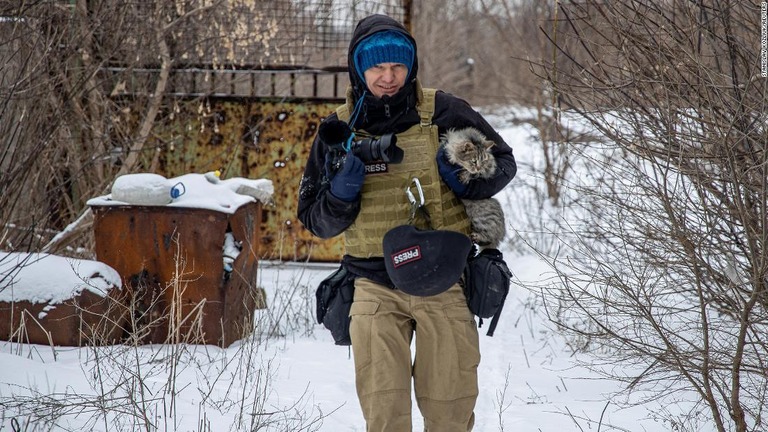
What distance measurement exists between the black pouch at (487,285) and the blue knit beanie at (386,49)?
0.80 metres

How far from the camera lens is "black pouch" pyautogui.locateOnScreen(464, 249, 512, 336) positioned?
314cm

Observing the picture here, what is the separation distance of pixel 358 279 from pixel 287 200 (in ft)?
16.3

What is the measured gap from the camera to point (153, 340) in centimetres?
541

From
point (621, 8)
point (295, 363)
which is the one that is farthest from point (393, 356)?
point (295, 363)

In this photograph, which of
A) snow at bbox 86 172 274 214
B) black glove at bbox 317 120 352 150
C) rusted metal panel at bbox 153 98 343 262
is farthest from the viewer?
rusted metal panel at bbox 153 98 343 262

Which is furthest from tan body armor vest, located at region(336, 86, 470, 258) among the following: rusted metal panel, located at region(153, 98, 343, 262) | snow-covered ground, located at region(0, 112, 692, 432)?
rusted metal panel, located at region(153, 98, 343, 262)

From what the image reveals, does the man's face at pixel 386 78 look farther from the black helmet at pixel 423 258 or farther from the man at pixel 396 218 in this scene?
the black helmet at pixel 423 258

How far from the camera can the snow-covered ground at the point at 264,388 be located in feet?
11.6

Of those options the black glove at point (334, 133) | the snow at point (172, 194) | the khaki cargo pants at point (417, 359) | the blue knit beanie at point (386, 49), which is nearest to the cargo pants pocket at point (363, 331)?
the khaki cargo pants at point (417, 359)

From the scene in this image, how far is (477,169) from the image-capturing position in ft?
10.0

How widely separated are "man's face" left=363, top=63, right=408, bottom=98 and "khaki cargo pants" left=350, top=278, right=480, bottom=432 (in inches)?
30.1

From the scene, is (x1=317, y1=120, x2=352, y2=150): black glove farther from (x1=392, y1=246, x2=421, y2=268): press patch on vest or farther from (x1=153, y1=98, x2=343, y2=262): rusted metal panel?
(x1=153, y1=98, x2=343, y2=262): rusted metal panel

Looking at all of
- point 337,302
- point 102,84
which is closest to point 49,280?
point 337,302

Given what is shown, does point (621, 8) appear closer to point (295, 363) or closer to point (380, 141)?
point (380, 141)
